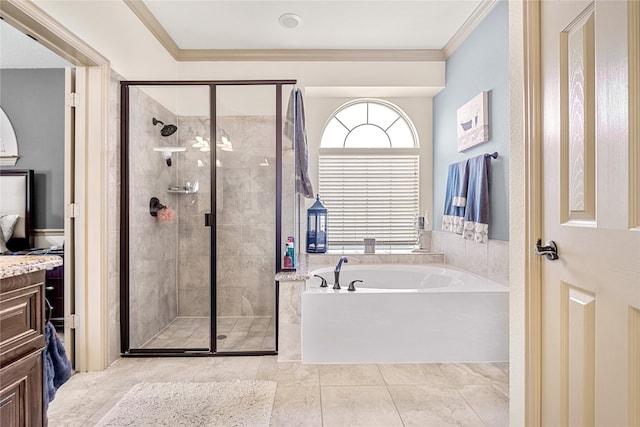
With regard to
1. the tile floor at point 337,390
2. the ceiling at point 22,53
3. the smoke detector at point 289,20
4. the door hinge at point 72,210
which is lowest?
the tile floor at point 337,390

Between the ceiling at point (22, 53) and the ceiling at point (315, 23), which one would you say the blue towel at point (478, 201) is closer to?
the ceiling at point (315, 23)

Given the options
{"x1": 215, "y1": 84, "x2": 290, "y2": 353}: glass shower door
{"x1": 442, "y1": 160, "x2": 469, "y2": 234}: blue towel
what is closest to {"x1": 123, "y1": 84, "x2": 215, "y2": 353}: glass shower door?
{"x1": 215, "y1": 84, "x2": 290, "y2": 353}: glass shower door

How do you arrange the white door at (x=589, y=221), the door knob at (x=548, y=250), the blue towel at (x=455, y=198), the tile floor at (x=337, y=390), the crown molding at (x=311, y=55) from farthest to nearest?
the crown molding at (x=311, y=55), the blue towel at (x=455, y=198), the tile floor at (x=337, y=390), the door knob at (x=548, y=250), the white door at (x=589, y=221)

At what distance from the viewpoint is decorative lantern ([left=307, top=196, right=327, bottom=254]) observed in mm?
3441

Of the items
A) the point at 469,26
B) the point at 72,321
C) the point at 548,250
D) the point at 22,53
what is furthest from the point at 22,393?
the point at 469,26

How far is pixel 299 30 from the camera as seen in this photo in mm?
3004

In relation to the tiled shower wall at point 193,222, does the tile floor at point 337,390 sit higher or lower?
lower

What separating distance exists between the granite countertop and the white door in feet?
5.23

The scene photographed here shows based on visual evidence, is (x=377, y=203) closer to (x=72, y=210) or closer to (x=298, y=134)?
(x=298, y=134)

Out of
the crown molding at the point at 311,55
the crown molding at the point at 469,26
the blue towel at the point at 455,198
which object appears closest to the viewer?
the crown molding at the point at 469,26

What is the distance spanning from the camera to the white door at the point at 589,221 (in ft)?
2.74

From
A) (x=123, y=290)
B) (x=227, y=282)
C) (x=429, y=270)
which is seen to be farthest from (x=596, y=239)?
(x=123, y=290)

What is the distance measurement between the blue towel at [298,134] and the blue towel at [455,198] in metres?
1.28

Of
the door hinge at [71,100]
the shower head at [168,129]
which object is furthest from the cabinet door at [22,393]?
the shower head at [168,129]
